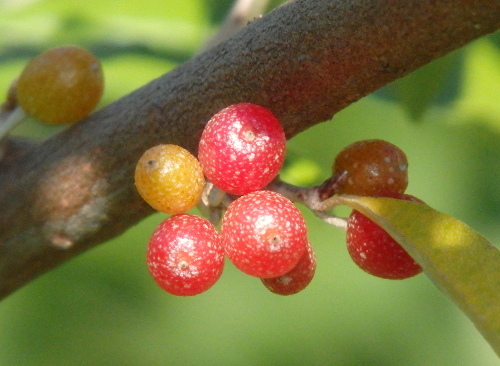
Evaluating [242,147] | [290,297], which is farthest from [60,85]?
[290,297]

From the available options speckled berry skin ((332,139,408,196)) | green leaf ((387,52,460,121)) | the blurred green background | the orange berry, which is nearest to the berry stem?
speckled berry skin ((332,139,408,196))

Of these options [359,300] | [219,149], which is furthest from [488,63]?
[219,149]

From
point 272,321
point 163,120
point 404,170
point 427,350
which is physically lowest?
point 272,321

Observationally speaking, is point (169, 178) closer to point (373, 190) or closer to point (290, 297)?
point (373, 190)

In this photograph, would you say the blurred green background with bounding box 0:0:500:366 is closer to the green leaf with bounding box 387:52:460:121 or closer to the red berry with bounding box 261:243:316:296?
the green leaf with bounding box 387:52:460:121

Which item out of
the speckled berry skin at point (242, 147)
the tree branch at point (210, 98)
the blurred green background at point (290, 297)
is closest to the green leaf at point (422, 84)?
the blurred green background at point (290, 297)

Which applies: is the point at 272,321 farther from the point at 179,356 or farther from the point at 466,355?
the point at 466,355
